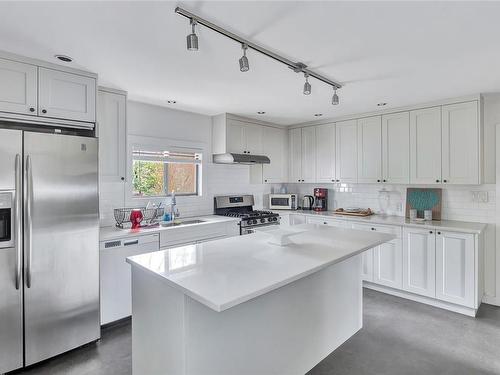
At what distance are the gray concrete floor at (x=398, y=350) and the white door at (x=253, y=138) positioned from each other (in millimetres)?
2654

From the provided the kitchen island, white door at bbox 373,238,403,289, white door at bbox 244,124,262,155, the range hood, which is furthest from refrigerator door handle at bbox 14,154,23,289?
white door at bbox 373,238,403,289

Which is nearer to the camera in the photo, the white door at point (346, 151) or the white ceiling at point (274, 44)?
the white ceiling at point (274, 44)

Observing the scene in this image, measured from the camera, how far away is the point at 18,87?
7.31 feet

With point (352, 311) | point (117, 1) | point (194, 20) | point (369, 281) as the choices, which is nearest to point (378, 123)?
point (369, 281)

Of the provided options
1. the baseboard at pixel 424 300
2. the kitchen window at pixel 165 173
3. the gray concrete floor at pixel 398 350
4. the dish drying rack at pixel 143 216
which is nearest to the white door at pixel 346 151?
the baseboard at pixel 424 300

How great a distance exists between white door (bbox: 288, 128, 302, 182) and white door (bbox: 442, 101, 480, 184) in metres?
2.09

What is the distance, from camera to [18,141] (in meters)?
2.17

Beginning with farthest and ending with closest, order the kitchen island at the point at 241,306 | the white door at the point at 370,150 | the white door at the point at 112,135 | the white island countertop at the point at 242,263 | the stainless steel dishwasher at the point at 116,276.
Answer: the white door at the point at 370,150, the white door at the point at 112,135, the stainless steel dishwasher at the point at 116,276, the kitchen island at the point at 241,306, the white island countertop at the point at 242,263

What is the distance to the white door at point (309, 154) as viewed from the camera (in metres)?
4.78

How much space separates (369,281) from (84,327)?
330 cm

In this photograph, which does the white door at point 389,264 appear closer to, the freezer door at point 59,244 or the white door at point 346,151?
the white door at point 346,151

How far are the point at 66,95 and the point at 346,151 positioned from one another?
355 centimetres

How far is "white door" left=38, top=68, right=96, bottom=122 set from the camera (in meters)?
2.34

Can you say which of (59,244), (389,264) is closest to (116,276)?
(59,244)
